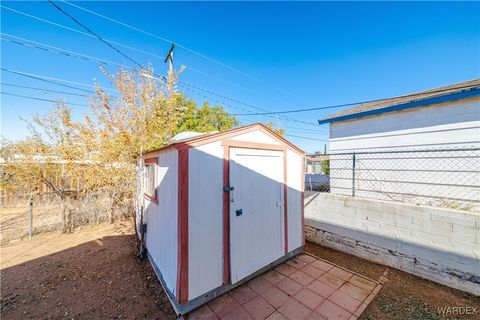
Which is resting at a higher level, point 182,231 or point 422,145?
point 422,145

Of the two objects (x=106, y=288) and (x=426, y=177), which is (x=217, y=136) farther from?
(x=426, y=177)

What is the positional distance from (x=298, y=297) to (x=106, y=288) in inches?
120

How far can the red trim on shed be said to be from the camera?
82.1 inches

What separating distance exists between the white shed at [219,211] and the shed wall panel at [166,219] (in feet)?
0.04

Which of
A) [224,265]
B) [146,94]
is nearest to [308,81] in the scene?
[146,94]

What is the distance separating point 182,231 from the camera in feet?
6.86

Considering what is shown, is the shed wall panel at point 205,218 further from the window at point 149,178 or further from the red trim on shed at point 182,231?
the window at point 149,178

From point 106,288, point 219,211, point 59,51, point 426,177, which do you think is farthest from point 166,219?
point 59,51

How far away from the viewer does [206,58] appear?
296 inches

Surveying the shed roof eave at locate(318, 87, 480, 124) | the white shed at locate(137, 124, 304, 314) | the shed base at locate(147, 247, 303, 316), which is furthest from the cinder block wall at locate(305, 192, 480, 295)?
the shed roof eave at locate(318, 87, 480, 124)

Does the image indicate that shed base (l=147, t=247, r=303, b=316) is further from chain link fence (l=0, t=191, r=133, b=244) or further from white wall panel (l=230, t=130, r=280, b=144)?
chain link fence (l=0, t=191, r=133, b=244)

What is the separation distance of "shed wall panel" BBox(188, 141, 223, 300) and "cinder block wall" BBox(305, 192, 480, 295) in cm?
296

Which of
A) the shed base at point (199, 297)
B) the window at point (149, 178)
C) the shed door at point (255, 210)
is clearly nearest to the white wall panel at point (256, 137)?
the shed door at point (255, 210)

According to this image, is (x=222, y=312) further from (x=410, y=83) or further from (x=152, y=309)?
(x=410, y=83)
